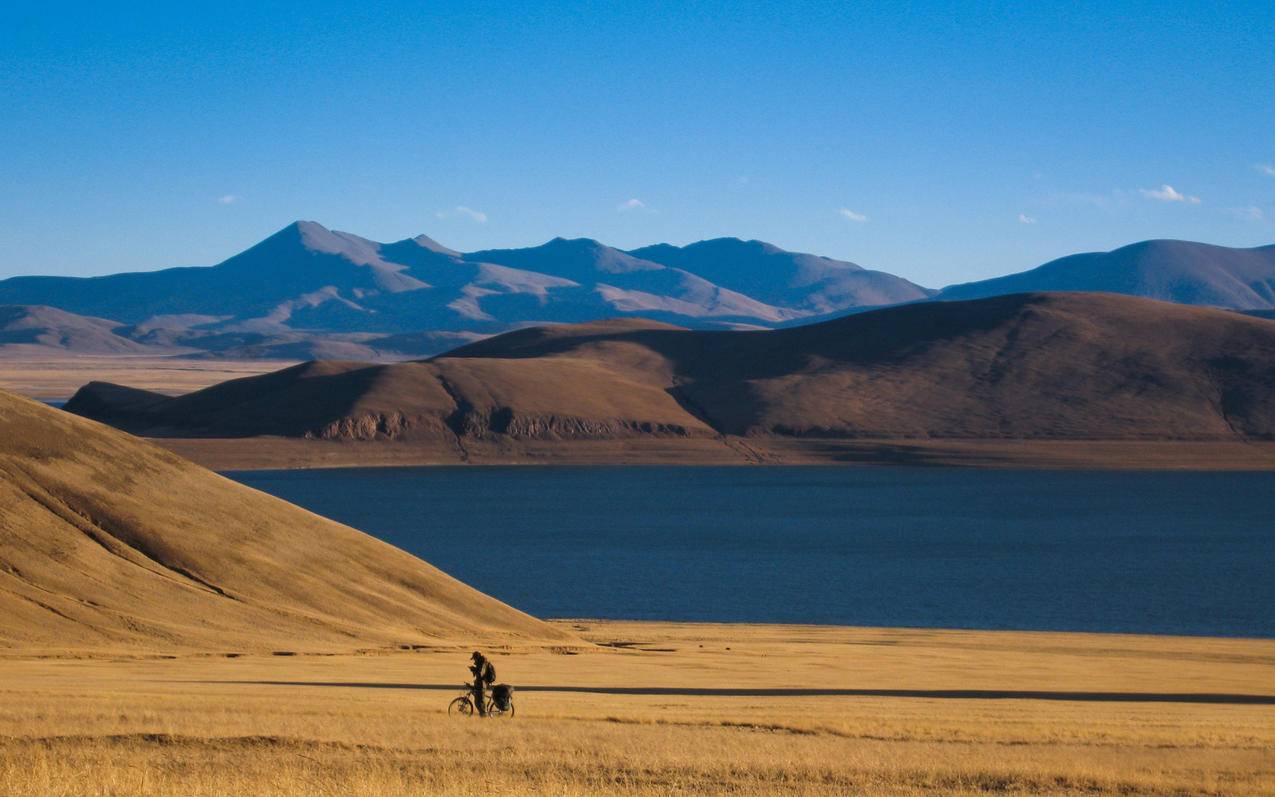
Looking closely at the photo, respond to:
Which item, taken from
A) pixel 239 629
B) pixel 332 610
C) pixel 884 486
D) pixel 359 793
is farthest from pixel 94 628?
pixel 884 486

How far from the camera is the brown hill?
4506cm

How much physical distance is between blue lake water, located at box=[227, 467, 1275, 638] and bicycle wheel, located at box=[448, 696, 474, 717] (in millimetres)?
47243

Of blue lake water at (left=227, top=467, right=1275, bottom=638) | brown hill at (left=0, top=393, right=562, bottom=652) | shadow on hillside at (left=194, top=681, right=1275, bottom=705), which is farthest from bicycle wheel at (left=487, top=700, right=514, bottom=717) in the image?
blue lake water at (left=227, top=467, right=1275, bottom=638)

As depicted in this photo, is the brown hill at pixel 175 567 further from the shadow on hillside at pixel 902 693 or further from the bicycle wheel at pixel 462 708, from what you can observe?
the bicycle wheel at pixel 462 708

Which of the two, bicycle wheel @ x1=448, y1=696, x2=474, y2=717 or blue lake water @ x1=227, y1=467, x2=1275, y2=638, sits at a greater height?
bicycle wheel @ x1=448, y1=696, x2=474, y2=717

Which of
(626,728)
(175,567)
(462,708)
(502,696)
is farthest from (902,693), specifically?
(175,567)

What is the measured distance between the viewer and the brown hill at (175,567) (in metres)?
45.1

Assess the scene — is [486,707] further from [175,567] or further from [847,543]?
[847,543]

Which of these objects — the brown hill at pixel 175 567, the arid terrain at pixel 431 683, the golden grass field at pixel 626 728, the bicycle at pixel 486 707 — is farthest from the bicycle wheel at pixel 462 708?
the brown hill at pixel 175 567

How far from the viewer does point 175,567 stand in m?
51.5

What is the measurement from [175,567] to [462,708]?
85.1 ft

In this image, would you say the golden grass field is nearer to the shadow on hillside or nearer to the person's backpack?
the shadow on hillside

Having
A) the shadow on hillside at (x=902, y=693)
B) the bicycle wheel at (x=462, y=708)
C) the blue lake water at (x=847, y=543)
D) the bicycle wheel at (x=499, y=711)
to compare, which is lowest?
the blue lake water at (x=847, y=543)

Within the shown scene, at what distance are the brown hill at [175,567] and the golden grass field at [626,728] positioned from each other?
443 centimetres
